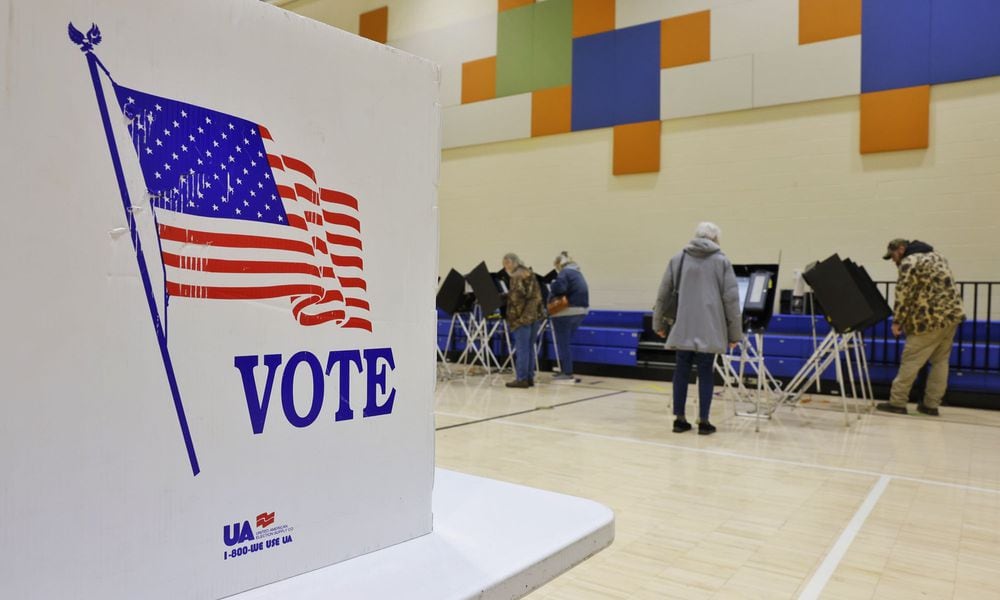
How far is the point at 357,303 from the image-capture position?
658 millimetres

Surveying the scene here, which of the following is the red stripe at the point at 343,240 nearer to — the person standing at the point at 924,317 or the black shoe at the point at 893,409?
the person standing at the point at 924,317

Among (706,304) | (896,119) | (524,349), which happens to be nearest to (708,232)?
(706,304)

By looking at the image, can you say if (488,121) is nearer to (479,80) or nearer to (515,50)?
(479,80)

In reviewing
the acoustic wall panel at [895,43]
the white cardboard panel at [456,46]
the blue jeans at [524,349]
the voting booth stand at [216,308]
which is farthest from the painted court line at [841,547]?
the white cardboard panel at [456,46]

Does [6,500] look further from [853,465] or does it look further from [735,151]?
[735,151]

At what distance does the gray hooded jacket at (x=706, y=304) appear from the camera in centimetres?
458

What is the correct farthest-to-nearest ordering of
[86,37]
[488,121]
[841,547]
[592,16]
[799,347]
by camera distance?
[488,121] < [592,16] < [799,347] < [841,547] < [86,37]

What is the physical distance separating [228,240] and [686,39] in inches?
348

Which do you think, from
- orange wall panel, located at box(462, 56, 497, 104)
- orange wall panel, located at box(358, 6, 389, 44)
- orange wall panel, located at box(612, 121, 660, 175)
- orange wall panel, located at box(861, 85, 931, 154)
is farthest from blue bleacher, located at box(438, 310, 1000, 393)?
orange wall panel, located at box(358, 6, 389, 44)

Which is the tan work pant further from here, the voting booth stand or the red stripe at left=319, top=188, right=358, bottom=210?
the red stripe at left=319, top=188, right=358, bottom=210

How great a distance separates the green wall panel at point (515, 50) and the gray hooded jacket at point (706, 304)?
567 cm

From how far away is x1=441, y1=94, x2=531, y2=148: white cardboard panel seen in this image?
9727 millimetres

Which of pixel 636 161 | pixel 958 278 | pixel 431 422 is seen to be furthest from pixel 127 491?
pixel 636 161

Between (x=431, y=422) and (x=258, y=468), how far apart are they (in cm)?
20
